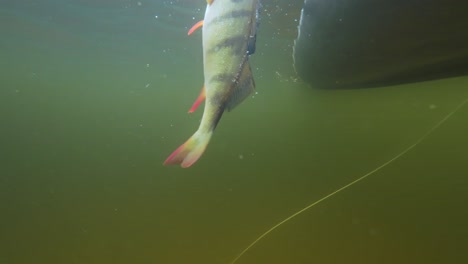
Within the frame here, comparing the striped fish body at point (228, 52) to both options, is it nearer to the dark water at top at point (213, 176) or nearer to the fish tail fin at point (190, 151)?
the fish tail fin at point (190, 151)

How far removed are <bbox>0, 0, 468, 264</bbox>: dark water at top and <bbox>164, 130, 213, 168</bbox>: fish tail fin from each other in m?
1.76

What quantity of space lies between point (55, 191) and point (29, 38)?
23.9ft

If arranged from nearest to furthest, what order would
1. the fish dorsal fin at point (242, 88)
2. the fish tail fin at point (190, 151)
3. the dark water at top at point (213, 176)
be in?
the fish tail fin at point (190, 151)
the fish dorsal fin at point (242, 88)
the dark water at top at point (213, 176)

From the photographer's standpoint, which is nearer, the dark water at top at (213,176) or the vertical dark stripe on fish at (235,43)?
the vertical dark stripe on fish at (235,43)

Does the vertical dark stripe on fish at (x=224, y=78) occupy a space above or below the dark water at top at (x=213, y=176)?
above

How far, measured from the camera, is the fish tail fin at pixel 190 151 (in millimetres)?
975

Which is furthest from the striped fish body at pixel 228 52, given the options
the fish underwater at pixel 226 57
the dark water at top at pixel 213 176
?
the dark water at top at pixel 213 176

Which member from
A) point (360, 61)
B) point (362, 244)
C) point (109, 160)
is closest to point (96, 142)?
point (109, 160)

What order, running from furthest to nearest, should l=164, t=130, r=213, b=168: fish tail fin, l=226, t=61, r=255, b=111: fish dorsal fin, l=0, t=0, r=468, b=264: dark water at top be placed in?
1. l=0, t=0, r=468, b=264: dark water at top
2. l=226, t=61, r=255, b=111: fish dorsal fin
3. l=164, t=130, r=213, b=168: fish tail fin

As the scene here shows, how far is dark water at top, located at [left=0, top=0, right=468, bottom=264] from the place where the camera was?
33.7 feet

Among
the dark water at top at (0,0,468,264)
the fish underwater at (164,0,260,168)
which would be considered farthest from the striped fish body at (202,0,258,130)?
the dark water at top at (0,0,468,264)

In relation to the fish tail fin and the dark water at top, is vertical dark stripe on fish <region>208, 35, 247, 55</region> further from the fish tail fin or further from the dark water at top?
the dark water at top

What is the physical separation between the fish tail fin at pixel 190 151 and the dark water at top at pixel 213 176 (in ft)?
5.77

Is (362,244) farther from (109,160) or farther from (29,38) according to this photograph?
(109,160)
